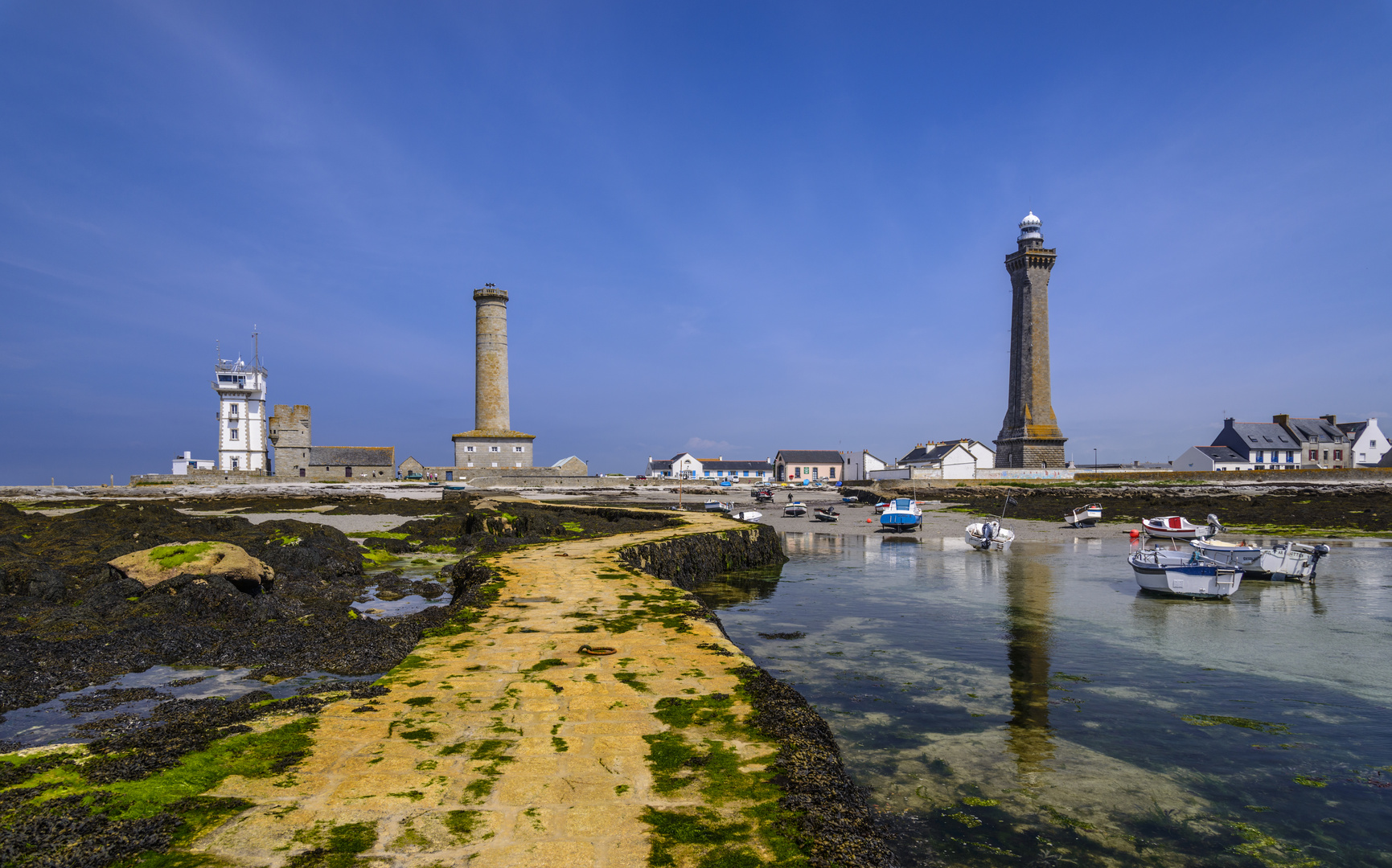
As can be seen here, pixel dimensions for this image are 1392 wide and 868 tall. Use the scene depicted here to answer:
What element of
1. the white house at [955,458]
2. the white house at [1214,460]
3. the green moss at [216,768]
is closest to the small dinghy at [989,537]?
the green moss at [216,768]

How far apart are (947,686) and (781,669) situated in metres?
2.59

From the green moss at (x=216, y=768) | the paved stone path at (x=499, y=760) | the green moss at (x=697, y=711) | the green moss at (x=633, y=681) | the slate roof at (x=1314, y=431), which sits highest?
the slate roof at (x=1314, y=431)

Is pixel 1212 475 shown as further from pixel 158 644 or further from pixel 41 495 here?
pixel 41 495

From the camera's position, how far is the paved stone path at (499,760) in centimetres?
404

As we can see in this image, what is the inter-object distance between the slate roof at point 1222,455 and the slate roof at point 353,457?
9811 centimetres

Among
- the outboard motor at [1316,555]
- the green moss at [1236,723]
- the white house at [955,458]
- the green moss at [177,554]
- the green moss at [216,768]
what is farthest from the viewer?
the white house at [955,458]

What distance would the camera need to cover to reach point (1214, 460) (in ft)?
271

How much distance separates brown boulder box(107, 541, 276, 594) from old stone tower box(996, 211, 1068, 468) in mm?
68075

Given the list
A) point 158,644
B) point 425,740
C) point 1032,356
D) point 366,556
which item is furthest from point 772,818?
point 1032,356

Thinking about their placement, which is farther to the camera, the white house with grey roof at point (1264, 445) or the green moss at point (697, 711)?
the white house with grey roof at point (1264, 445)

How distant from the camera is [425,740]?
5.55 m

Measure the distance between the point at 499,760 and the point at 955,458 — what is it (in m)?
86.6

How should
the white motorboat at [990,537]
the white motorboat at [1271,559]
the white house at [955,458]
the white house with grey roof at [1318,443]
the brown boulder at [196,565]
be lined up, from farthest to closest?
the white house with grey roof at [1318,443]
the white house at [955,458]
the white motorboat at [990,537]
the white motorboat at [1271,559]
the brown boulder at [196,565]

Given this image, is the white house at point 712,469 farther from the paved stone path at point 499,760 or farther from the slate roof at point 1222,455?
the paved stone path at point 499,760
